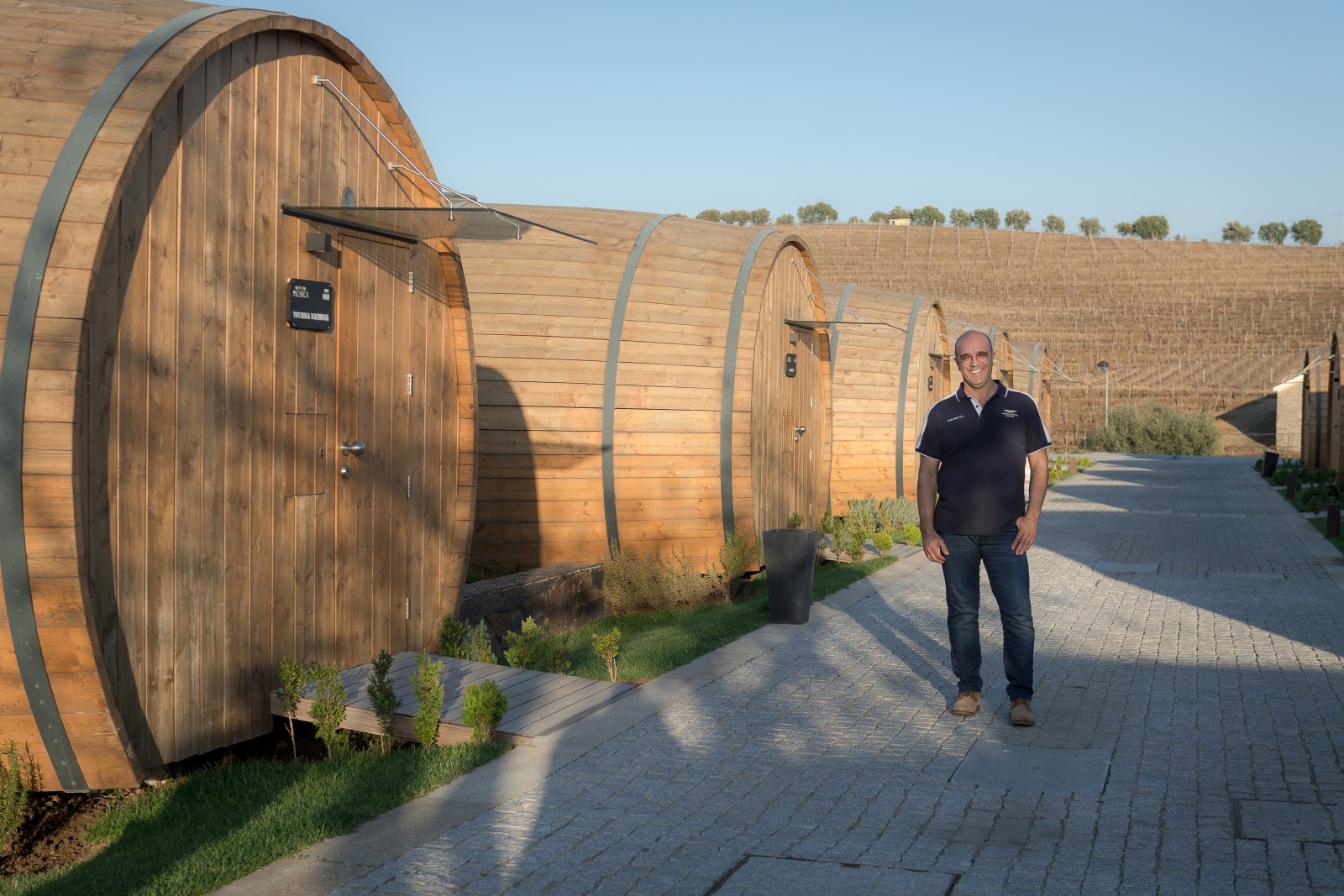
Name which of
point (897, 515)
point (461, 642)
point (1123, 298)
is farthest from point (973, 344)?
point (1123, 298)

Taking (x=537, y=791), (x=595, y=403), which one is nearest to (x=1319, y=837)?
(x=537, y=791)

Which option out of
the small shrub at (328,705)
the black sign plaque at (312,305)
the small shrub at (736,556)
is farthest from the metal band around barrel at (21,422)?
the small shrub at (736,556)

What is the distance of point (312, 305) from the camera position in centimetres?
596

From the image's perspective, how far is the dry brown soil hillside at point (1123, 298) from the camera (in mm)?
57625

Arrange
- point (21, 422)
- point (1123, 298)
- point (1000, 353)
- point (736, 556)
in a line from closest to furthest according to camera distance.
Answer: point (21, 422) < point (736, 556) < point (1000, 353) < point (1123, 298)

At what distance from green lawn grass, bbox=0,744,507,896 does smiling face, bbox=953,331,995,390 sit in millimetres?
2973

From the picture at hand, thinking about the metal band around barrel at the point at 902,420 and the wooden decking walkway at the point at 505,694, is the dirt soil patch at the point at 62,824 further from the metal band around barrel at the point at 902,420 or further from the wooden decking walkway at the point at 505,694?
the metal band around barrel at the point at 902,420

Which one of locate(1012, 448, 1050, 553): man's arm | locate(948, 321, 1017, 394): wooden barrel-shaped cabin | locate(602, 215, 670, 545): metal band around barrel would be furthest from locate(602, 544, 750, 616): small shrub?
locate(948, 321, 1017, 394): wooden barrel-shaped cabin

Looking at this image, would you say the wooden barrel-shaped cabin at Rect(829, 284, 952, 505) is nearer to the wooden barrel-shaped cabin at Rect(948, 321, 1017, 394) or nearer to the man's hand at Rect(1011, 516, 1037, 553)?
the wooden barrel-shaped cabin at Rect(948, 321, 1017, 394)

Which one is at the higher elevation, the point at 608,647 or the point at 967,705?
the point at 608,647

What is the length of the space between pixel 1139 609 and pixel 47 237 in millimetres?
8496

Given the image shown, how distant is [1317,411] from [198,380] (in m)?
29.0

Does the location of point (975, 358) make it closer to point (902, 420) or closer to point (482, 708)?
point (482, 708)

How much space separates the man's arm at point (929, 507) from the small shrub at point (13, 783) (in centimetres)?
412
